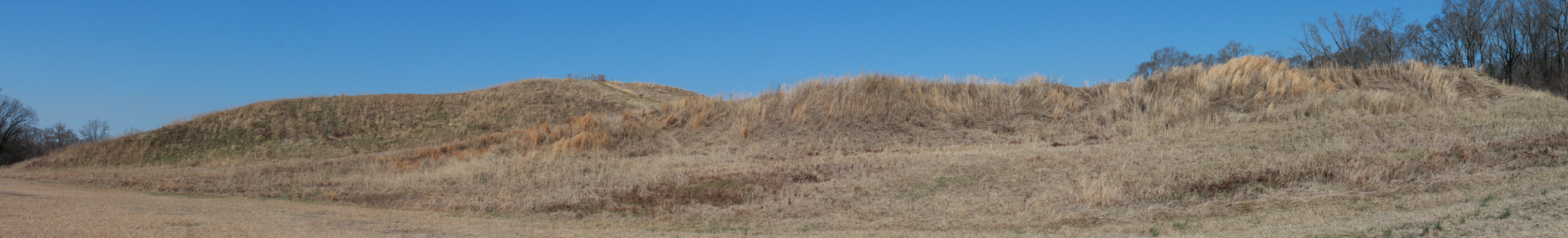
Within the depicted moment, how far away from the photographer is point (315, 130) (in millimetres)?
25375

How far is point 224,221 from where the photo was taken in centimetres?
660

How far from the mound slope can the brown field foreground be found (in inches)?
55.7

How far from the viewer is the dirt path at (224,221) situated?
18.7 feet

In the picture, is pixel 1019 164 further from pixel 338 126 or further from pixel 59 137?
pixel 59 137

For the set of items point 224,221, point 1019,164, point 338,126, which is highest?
point 338,126

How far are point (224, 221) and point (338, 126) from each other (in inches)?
875

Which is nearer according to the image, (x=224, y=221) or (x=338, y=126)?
(x=224, y=221)

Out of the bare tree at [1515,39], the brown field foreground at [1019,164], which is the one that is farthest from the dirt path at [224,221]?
the bare tree at [1515,39]

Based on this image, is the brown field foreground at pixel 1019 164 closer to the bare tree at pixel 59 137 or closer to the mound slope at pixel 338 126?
the mound slope at pixel 338 126

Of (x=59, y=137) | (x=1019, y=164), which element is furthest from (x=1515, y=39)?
(x=59, y=137)

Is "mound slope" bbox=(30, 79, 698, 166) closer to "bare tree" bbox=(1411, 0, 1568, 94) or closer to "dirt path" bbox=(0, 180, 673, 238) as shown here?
"dirt path" bbox=(0, 180, 673, 238)

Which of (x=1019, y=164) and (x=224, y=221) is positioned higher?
(x=1019, y=164)

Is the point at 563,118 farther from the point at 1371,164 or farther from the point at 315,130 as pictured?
the point at 1371,164

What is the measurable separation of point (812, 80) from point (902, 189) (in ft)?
28.7
